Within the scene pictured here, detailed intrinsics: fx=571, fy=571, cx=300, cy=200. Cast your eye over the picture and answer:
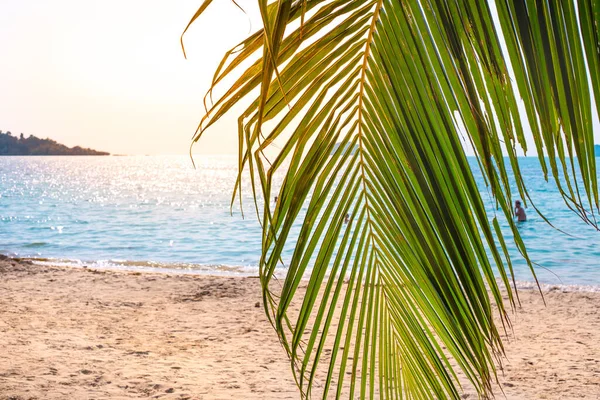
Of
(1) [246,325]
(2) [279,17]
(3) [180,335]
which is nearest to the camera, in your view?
(2) [279,17]

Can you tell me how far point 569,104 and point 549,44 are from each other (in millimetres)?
76

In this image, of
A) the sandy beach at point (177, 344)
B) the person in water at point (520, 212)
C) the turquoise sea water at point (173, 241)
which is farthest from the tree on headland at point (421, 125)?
the person in water at point (520, 212)

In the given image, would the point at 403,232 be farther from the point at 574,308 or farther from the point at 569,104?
the point at 574,308

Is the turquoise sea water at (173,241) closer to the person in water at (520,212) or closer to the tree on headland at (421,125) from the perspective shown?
the person in water at (520,212)

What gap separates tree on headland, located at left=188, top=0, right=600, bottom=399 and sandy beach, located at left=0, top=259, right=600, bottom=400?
312 cm

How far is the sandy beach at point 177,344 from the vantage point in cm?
521

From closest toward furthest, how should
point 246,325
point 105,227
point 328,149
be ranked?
point 328,149, point 246,325, point 105,227

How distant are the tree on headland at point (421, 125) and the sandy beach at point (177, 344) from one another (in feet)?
10.2

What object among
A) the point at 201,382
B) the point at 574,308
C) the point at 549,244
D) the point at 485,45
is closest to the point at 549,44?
the point at 485,45

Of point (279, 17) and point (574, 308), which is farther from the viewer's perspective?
point (574, 308)

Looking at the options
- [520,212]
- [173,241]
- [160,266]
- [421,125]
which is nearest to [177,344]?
[421,125]

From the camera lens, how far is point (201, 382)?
5344 mm

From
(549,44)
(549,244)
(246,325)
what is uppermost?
(549,44)

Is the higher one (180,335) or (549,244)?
(180,335)
